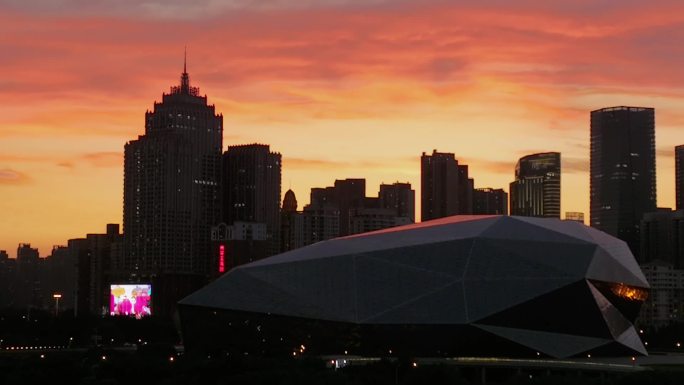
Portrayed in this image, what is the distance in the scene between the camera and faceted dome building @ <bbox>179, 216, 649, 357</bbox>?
357 ft

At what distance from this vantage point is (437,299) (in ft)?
360

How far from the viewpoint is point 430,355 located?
10875cm

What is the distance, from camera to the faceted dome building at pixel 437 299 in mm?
108938

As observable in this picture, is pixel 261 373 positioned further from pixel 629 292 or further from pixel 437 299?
pixel 629 292

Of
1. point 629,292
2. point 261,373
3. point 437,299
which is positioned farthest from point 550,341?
point 261,373

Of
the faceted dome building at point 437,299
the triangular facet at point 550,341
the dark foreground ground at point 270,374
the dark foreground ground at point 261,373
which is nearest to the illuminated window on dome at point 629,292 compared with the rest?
the faceted dome building at point 437,299

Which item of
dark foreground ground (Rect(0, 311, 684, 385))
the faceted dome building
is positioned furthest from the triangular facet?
dark foreground ground (Rect(0, 311, 684, 385))

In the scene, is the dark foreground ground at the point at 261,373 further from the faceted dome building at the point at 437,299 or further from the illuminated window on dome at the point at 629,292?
the illuminated window on dome at the point at 629,292

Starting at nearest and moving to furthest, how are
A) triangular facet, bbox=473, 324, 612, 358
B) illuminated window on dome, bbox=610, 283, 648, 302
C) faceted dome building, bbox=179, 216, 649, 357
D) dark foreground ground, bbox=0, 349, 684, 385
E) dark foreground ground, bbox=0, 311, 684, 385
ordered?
dark foreground ground, bbox=0, 349, 684, 385
dark foreground ground, bbox=0, 311, 684, 385
triangular facet, bbox=473, 324, 612, 358
faceted dome building, bbox=179, 216, 649, 357
illuminated window on dome, bbox=610, 283, 648, 302

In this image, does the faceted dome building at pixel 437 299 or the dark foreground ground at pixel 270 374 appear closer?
the dark foreground ground at pixel 270 374

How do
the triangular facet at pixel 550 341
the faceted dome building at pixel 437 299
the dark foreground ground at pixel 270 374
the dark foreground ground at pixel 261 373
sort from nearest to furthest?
the dark foreground ground at pixel 270 374 → the dark foreground ground at pixel 261 373 → the triangular facet at pixel 550 341 → the faceted dome building at pixel 437 299

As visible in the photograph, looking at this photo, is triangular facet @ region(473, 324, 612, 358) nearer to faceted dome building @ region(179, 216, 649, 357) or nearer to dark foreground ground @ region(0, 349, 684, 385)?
faceted dome building @ region(179, 216, 649, 357)

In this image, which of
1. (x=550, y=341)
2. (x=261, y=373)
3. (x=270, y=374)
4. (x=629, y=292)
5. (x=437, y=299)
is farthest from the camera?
(x=629, y=292)

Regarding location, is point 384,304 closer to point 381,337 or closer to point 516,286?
point 381,337
